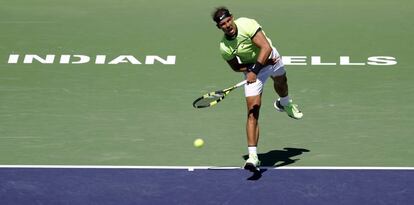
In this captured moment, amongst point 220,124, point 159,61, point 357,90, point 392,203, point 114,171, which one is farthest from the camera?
point 159,61

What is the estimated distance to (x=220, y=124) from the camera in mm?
20062

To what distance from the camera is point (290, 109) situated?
1920cm

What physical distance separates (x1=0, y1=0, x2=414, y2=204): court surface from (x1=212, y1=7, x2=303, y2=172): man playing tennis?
597 mm

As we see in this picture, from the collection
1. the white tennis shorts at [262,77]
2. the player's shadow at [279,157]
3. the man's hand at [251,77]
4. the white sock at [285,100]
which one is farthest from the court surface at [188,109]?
the man's hand at [251,77]

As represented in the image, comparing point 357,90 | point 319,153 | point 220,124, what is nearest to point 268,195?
point 319,153

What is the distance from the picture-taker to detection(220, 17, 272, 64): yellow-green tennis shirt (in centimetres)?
1744

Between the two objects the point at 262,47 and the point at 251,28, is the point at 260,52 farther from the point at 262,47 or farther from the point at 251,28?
the point at 251,28

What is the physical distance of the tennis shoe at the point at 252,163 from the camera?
17.3m

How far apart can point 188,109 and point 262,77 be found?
3.14 metres

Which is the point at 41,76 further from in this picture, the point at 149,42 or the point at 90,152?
the point at 90,152

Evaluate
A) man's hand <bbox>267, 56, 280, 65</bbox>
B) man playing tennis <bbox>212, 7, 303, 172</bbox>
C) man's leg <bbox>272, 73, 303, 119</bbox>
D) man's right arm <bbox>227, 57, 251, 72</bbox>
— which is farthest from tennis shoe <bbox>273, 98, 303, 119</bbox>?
man's right arm <bbox>227, 57, 251, 72</bbox>

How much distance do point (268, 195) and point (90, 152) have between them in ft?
10.6

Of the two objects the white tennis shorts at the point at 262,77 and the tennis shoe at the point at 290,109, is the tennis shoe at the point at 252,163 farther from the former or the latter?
the tennis shoe at the point at 290,109

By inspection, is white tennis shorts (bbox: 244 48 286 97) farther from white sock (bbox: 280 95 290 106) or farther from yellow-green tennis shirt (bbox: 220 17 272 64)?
white sock (bbox: 280 95 290 106)
